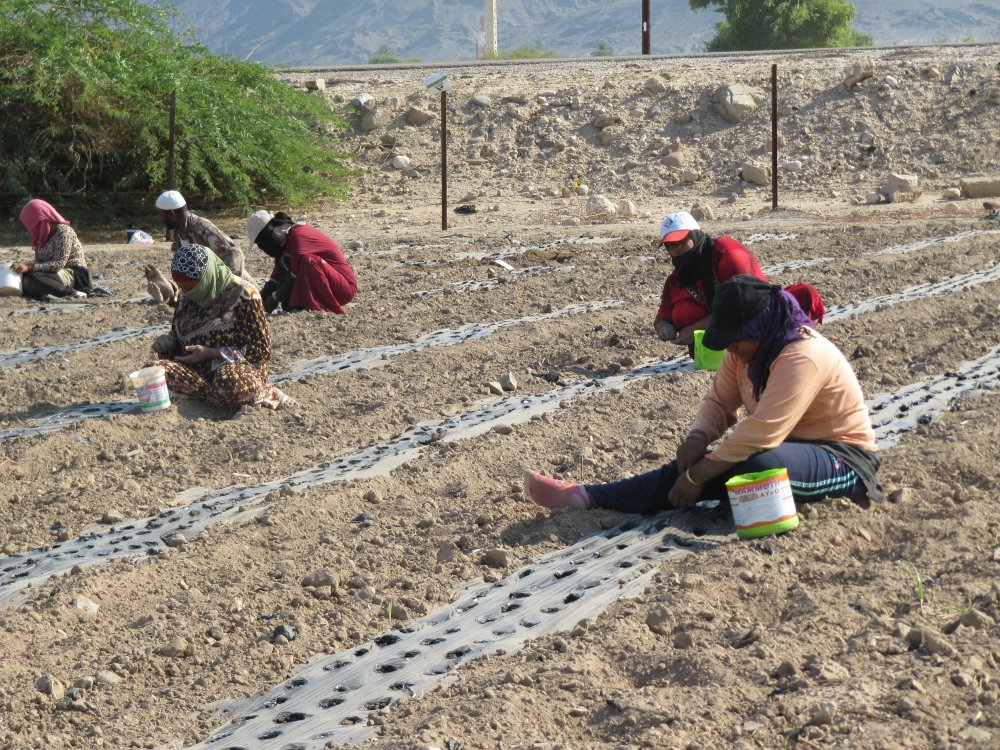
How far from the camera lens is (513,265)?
10.2m

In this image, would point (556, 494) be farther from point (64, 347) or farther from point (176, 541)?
point (64, 347)

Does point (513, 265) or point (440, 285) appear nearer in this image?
point (440, 285)

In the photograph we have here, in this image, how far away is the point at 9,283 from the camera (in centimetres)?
941

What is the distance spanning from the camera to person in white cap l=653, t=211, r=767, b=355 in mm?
6109

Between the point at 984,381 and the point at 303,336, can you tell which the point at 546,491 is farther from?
the point at 303,336

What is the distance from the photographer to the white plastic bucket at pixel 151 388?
5.80 meters

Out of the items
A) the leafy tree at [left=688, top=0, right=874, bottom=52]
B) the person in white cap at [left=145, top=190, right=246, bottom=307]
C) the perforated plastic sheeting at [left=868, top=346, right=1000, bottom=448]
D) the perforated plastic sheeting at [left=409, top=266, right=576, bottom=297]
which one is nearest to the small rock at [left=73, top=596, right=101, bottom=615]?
the perforated plastic sheeting at [left=868, top=346, right=1000, bottom=448]

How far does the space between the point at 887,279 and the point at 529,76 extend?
1135 cm

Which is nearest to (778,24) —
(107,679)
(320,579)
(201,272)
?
(201,272)

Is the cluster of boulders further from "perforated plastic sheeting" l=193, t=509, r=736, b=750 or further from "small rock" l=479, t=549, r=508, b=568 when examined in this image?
"small rock" l=479, t=549, r=508, b=568

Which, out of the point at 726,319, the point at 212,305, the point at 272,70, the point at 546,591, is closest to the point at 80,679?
the point at 546,591

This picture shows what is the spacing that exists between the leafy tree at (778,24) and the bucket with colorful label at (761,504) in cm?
3187

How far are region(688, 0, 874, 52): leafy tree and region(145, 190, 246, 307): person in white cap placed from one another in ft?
93.4

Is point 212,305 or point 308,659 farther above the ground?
point 212,305
